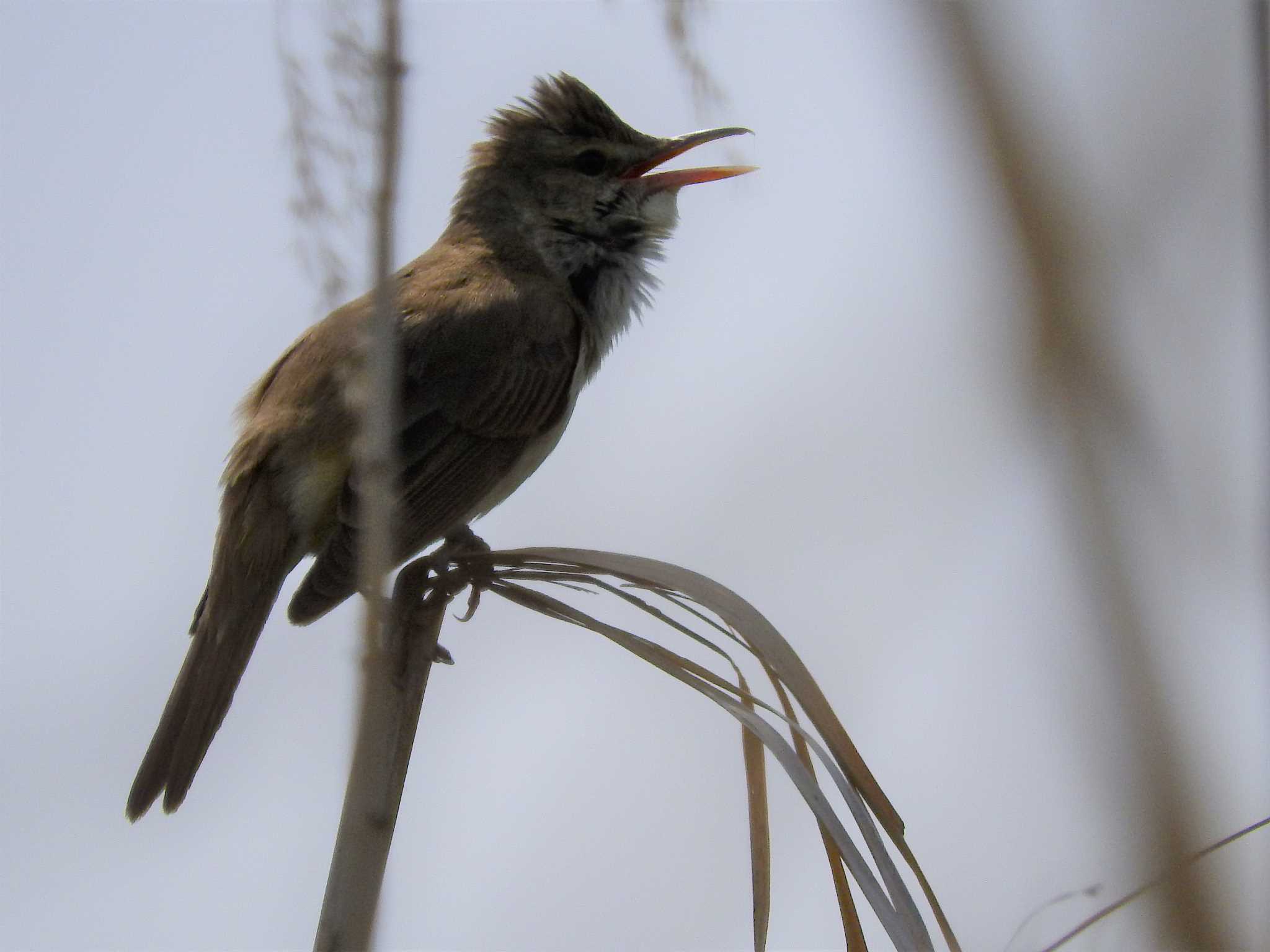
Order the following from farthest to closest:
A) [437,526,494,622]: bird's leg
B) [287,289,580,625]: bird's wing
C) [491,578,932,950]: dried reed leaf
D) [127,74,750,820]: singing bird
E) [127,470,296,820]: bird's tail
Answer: [287,289,580,625]: bird's wing
[127,74,750,820]: singing bird
[127,470,296,820]: bird's tail
[437,526,494,622]: bird's leg
[491,578,932,950]: dried reed leaf

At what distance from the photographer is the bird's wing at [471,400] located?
333 cm

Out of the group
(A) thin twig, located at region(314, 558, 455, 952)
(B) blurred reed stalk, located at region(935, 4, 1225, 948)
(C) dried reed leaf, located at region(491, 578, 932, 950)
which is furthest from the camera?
(A) thin twig, located at region(314, 558, 455, 952)

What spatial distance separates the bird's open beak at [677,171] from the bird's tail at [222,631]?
1584mm

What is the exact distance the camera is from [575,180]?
13.4 feet

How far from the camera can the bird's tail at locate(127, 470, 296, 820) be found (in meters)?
2.60

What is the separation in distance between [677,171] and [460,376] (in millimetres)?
1010

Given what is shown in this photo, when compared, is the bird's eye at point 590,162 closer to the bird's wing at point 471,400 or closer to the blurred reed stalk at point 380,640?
the bird's wing at point 471,400

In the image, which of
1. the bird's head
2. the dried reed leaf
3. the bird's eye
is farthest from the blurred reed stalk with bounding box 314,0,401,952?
the bird's eye

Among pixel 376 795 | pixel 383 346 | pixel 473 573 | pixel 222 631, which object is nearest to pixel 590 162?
pixel 222 631

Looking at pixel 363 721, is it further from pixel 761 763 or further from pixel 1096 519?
pixel 761 763

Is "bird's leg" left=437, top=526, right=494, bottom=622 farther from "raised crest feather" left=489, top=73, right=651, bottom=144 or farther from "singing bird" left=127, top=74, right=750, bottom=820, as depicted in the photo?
"raised crest feather" left=489, top=73, right=651, bottom=144

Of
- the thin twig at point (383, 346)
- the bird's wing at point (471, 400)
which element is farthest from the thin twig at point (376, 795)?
the bird's wing at point (471, 400)

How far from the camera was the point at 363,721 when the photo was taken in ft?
2.89

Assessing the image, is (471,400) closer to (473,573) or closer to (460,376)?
(460,376)
